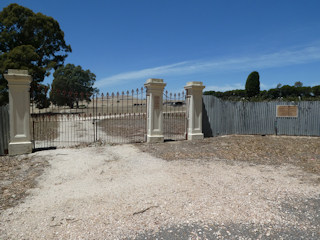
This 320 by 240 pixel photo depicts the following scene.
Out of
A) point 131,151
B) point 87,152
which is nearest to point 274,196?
point 131,151

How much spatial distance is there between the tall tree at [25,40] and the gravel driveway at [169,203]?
20756 millimetres

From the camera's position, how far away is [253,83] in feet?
106

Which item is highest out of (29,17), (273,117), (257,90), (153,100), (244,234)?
(29,17)

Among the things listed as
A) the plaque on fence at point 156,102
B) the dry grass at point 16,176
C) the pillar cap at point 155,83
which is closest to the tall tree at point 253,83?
the pillar cap at point 155,83

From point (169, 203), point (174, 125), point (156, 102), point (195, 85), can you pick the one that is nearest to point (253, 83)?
point (174, 125)

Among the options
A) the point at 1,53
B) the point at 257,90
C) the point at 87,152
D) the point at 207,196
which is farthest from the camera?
the point at 257,90

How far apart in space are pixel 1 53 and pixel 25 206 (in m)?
26.4

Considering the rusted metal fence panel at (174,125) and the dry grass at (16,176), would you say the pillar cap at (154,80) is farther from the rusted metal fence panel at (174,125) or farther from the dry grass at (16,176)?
the dry grass at (16,176)

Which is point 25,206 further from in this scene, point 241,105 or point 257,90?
point 257,90

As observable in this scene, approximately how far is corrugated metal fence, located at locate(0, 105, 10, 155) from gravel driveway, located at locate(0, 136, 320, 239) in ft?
9.44

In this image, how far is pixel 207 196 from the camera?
4566mm

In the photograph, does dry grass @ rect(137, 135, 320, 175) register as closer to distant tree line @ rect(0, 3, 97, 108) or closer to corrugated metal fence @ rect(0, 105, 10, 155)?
corrugated metal fence @ rect(0, 105, 10, 155)

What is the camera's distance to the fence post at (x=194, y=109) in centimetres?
1108

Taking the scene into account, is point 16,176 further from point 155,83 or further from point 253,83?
point 253,83
